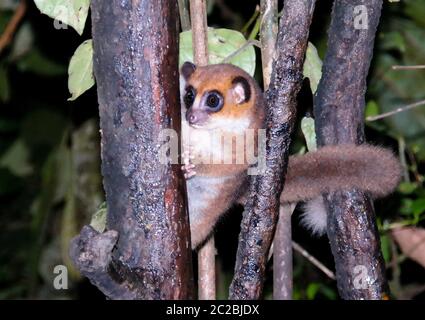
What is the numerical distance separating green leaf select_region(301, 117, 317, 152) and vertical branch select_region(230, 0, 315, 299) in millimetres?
643

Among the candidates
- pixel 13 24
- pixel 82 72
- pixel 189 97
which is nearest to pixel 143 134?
pixel 82 72

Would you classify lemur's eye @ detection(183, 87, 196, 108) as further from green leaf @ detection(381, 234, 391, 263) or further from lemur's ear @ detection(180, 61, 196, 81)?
green leaf @ detection(381, 234, 391, 263)

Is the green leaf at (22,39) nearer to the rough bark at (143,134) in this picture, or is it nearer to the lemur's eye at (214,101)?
the lemur's eye at (214,101)

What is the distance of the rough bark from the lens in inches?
88.1

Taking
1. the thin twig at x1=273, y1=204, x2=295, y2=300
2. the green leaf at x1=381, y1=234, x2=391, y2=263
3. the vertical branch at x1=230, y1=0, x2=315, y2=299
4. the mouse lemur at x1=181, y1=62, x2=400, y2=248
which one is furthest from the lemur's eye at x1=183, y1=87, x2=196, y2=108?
the green leaf at x1=381, y1=234, x2=391, y2=263

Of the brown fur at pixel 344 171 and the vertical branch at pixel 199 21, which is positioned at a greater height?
the vertical branch at pixel 199 21

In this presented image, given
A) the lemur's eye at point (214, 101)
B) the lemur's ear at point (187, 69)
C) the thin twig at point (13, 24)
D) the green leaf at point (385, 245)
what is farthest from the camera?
the thin twig at point (13, 24)

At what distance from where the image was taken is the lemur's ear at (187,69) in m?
3.27

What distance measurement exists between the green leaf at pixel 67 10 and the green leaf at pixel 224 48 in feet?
1.52

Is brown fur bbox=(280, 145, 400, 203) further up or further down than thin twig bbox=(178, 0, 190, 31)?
further down

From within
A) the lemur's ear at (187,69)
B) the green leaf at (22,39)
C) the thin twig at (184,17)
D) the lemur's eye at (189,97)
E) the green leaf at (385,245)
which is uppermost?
the green leaf at (22,39)

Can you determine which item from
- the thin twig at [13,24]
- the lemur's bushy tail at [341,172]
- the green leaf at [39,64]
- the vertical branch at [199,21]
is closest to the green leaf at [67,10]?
the vertical branch at [199,21]
